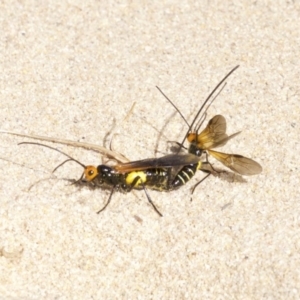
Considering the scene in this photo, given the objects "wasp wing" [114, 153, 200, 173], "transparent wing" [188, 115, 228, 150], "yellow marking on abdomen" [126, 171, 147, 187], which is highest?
"transparent wing" [188, 115, 228, 150]

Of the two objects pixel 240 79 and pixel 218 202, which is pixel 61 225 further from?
pixel 240 79

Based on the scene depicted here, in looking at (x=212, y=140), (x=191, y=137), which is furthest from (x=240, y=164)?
(x=191, y=137)

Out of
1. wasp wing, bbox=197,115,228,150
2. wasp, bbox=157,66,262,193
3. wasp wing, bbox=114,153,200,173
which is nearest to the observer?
wasp wing, bbox=114,153,200,173

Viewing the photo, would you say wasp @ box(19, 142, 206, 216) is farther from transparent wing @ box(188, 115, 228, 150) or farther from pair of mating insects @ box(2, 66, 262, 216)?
transparent wing @ box(188, 115, 228, 150)

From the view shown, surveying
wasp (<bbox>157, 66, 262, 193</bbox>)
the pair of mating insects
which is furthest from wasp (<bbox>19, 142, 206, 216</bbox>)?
wasp (<bbox>157, 66, 262, 193</bbox>)

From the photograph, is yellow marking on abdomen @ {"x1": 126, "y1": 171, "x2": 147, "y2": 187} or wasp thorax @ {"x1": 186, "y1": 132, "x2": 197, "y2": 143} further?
wasp thorax @ {"x1": 186, "y1": 132, "x2": 197, "y2": 143}

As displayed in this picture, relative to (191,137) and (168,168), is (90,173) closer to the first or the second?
(168,168)

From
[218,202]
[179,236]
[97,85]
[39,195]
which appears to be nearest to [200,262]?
[179,236]

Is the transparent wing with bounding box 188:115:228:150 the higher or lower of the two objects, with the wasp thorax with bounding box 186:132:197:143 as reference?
higher
